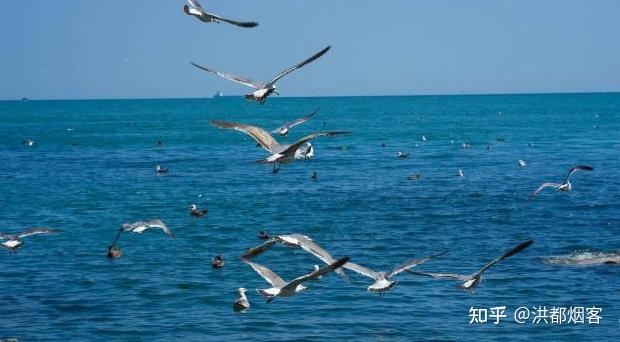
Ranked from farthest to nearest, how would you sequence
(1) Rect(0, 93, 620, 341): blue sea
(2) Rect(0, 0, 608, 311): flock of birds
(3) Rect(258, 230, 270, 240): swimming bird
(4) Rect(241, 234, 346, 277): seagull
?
(3) Rect(258, 230, 270, 240): swimming bird → (1) Rect(0, 93, 620, 341): blue sea → (4) Rect(241, 234, 346, 277): seagull → (2) Rect(0, 0, 608, 311): flock of birds

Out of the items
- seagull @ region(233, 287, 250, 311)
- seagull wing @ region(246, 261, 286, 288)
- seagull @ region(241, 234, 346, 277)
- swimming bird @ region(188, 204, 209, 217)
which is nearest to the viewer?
seagull @ region(241, 234, 346, 277)

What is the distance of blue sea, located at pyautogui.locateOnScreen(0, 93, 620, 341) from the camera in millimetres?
25219

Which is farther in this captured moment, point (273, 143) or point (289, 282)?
point (273, 143)

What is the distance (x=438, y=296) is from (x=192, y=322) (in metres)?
6.99

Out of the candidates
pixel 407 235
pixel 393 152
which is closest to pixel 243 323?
pixel 407 235

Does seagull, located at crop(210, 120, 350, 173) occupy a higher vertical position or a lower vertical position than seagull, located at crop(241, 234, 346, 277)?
higher

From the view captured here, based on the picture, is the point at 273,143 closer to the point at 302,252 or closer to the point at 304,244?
the point at 304,244

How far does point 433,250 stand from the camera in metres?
34.5

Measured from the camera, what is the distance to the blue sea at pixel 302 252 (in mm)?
25219

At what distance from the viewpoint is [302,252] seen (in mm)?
34281

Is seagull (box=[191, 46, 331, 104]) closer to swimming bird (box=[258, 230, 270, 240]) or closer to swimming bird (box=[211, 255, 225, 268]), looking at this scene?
swimming bird (box=[211, 255, 225, 268])

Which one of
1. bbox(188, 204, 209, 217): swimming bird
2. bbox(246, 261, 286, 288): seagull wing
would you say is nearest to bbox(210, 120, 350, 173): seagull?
bbox(246, 261, 286, 288): seagull wing

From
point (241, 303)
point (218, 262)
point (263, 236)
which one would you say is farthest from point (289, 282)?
point (263, 236)

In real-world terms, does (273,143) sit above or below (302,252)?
below
